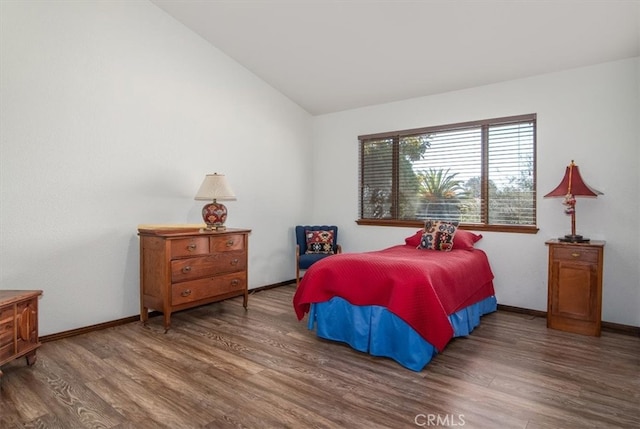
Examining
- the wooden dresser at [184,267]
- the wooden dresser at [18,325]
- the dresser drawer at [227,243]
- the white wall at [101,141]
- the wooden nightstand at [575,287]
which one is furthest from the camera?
the dresser drawer at [227,243]

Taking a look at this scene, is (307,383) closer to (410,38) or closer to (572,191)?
(572,191)

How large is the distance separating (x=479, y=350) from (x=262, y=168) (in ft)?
11.1

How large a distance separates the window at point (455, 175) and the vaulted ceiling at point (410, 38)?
0.57 meters

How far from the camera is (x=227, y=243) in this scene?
3926mm

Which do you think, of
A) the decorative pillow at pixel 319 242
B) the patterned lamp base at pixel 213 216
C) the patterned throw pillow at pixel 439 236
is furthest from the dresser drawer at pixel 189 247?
the patterned throw pillow at pixel 439 236

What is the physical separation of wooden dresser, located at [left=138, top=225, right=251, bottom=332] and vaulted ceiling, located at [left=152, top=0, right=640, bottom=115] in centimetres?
218

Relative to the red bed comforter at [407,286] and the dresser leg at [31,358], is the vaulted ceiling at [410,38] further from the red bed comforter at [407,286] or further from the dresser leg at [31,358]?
the dresser leg at [31,358]

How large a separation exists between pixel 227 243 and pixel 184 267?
0.55m

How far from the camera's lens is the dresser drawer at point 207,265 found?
11.4ft

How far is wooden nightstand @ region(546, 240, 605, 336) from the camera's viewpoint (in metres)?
3.26

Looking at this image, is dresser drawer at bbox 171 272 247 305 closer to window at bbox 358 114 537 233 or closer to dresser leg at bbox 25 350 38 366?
dresser leg at bbox 25 350 38 366

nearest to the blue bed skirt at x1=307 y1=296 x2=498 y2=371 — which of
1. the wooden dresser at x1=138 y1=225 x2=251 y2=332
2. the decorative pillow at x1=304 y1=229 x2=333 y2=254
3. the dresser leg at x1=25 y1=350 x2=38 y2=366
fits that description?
the wooden dresser at x1=138 y1=225 x2=251 y2=332

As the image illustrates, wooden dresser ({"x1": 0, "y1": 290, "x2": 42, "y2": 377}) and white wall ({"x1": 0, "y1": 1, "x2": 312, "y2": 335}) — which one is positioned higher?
white wall ({"x1": 0, "y1": 1, "x2": 312, "y2": 335})

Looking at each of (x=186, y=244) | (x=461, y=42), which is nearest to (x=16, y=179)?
(x=186, y=244)
